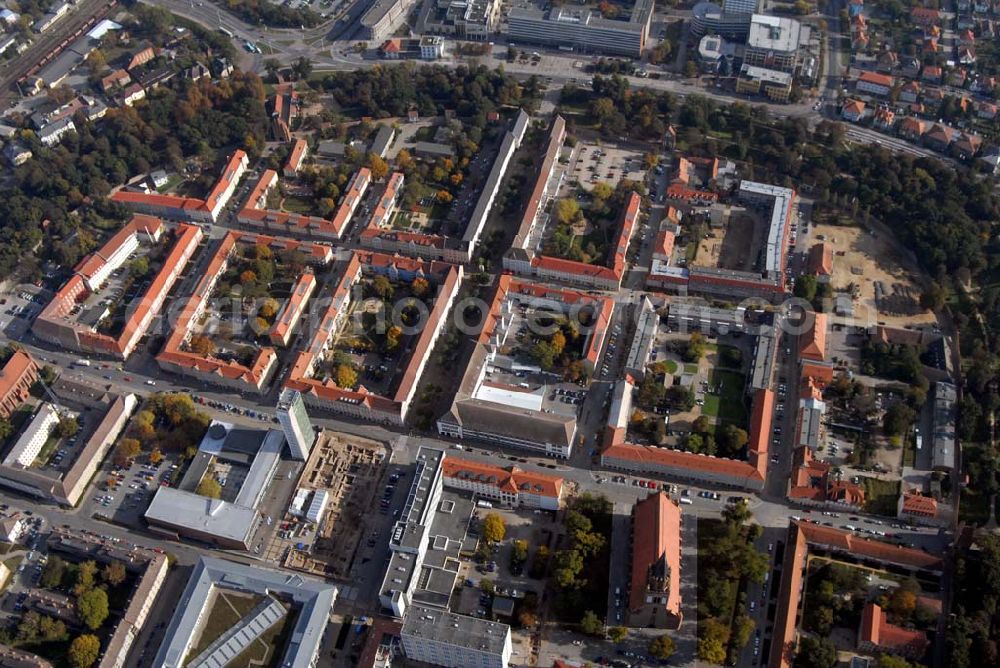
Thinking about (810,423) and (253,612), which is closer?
(253,612)

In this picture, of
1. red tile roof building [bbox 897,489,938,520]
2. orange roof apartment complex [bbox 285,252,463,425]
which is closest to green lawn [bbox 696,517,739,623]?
red tile roof building [bbox 897,489,938,520]

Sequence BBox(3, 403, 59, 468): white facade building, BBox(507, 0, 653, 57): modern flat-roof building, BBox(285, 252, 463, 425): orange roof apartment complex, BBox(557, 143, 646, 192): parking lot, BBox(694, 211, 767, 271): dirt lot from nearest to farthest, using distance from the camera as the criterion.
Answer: BBox(3, 403, 59, 468): white facade building → BBox(285, 252, 463, 425): orange roof apartment complex → BBox(694, 211, 767, 271): dirt lot → BBox(557, 143, 646, 192): parking lot → BBox(507, 0, 653, 57): modern flat-roof building

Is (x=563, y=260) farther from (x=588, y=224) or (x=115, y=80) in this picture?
(x=115, y=80)

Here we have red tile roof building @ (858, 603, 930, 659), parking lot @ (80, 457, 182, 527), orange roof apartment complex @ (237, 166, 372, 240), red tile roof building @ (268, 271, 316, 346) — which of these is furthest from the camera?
orange roof apartment complex @ (237, 166, 372, 240)

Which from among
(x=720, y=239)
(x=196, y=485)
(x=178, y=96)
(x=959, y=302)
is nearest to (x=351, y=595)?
(x=196, y=485)

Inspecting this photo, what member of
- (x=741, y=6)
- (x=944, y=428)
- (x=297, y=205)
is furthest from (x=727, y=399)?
(x=741, y=6)

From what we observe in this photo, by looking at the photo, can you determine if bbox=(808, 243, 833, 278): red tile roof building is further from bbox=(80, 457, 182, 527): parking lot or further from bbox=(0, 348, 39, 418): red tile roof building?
bbox=(0, 348, 39, 418): red tile roof building
